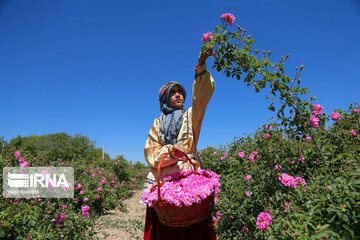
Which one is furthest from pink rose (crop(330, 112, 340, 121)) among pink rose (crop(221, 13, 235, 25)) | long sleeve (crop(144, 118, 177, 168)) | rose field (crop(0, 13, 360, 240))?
long sleeve (crop(144, 118, 177, 168))

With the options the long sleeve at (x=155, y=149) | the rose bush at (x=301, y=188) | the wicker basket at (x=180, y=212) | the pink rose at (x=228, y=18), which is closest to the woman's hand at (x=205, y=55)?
the pink rose at (x=228, y=18)

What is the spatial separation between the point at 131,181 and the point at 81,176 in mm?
3984

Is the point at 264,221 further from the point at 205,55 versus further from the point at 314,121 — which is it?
the point at 205,55

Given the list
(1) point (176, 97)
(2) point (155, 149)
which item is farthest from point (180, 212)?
(1) point (176, 97)

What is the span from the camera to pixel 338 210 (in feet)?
3.57

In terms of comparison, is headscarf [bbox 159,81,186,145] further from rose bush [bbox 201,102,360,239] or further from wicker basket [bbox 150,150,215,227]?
rose bush [bbox 201,102,360,239]

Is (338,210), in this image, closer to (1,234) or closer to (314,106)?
(314,106)

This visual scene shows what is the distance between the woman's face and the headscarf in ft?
0.10

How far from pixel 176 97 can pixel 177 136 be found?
0.42 m

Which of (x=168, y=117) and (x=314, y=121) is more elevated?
(x=168, y=117)

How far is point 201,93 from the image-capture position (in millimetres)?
2100

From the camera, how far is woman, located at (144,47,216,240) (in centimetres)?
200

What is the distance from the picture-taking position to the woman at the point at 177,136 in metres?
2.00

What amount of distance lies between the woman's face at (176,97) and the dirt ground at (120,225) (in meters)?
2.34
